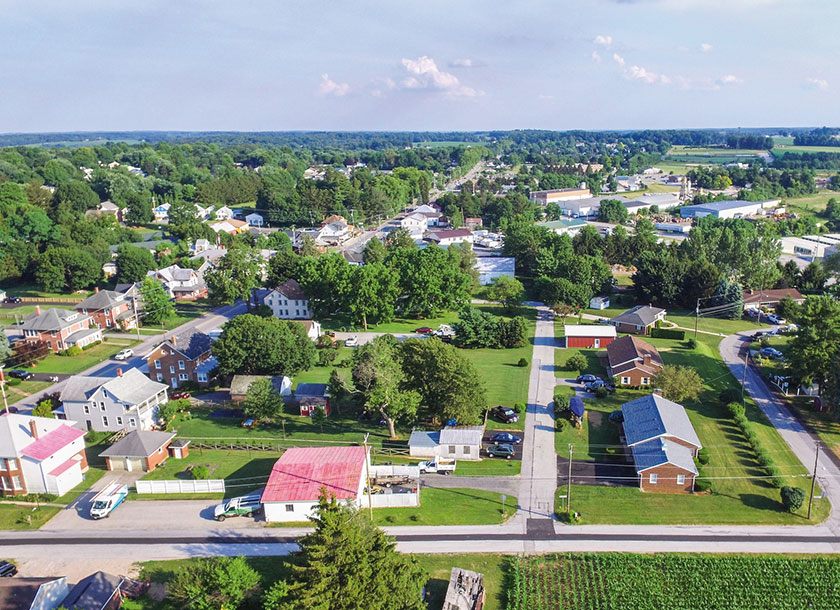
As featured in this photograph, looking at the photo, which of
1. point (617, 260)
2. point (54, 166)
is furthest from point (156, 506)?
point (54, 166)

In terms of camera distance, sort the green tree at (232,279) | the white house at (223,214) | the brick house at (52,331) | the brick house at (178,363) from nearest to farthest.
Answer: the brick house at (178,363) < the brick house at (52,331) < the green tree at (232,279) < the white house at (223,214)

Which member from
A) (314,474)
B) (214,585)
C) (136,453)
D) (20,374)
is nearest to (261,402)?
(136,453)

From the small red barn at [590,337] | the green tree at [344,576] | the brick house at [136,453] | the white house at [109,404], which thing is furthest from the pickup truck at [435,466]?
the small red barn at [590,337]

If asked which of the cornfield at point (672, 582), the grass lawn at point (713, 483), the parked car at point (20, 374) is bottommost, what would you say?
the parked car at point (20, 374)

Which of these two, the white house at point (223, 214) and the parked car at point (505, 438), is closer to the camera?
the parked car at point (505, 438)

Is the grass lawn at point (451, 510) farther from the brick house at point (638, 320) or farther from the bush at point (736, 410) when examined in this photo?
the brick house at point (638, 320)

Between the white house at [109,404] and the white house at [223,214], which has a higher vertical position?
the white house at [223,214]
